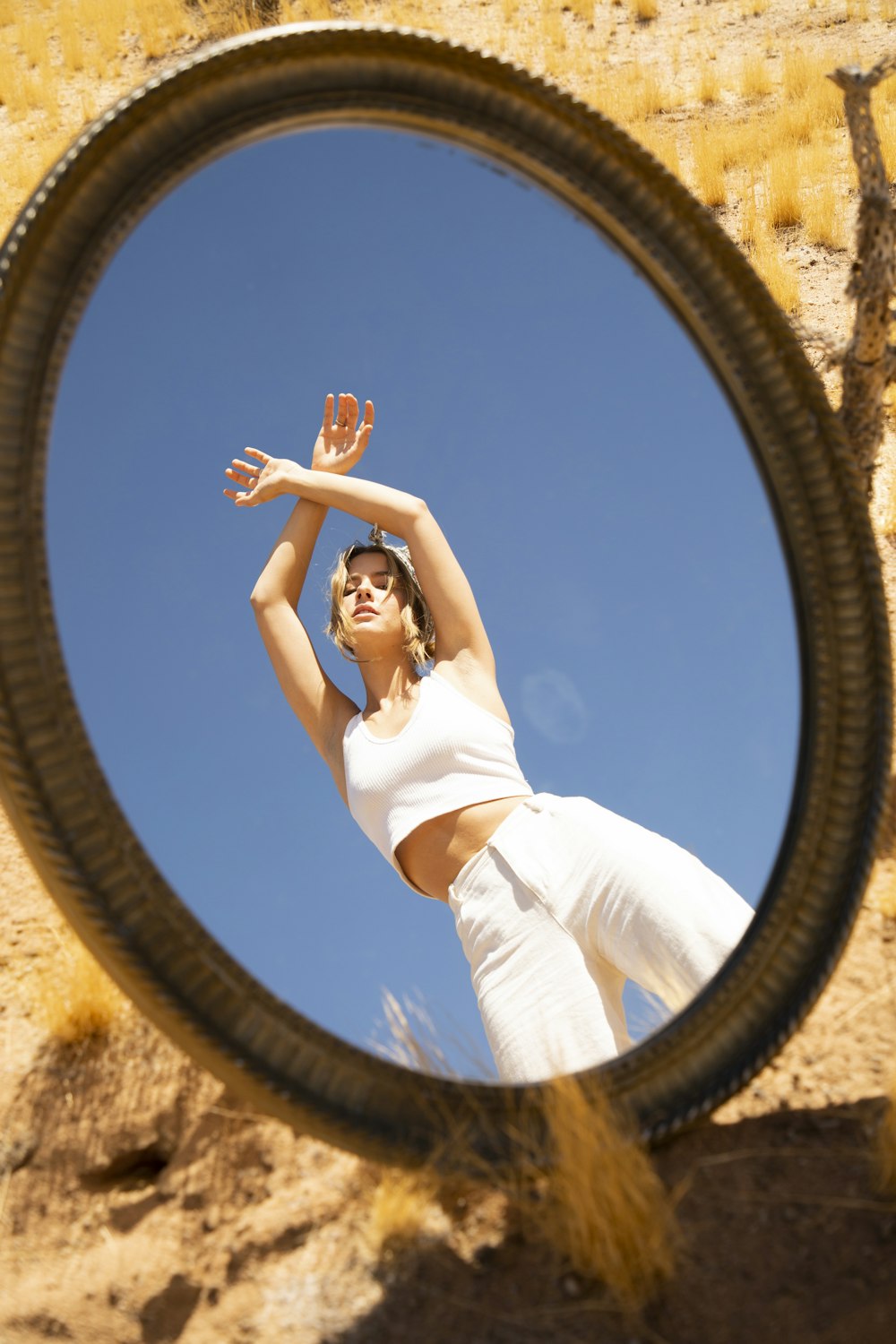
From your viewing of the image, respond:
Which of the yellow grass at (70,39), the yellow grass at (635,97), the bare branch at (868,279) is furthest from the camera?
the yellow grass at (70,39)

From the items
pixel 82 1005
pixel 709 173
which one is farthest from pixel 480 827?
pixel 709 173

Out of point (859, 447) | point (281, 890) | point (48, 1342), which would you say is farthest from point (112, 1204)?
point (859, 447)

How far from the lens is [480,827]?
1.89m

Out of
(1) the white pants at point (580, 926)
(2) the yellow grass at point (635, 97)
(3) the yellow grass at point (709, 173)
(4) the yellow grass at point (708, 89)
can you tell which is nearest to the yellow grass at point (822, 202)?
(3) the yellow grass at point (709, 173)

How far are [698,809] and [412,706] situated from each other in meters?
0.57

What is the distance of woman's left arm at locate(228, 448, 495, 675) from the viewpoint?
1.76 metres

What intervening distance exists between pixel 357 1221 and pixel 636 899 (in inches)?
26.2

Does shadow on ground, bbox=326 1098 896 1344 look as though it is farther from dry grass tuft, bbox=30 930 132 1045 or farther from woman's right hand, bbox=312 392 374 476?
woman's right hand, bbox=312 392 374 476

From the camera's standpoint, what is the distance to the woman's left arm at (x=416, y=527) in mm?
1763

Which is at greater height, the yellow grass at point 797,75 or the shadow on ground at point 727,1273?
the yellow grass at point 797,75

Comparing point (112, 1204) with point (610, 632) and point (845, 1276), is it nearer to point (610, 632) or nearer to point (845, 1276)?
point (845, 1276)

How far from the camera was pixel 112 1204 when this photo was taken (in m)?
1.77

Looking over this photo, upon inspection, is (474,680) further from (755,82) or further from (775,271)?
(755,82)

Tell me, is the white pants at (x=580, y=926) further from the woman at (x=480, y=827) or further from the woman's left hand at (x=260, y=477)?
the woman's left hand at (x=260, y=477)
